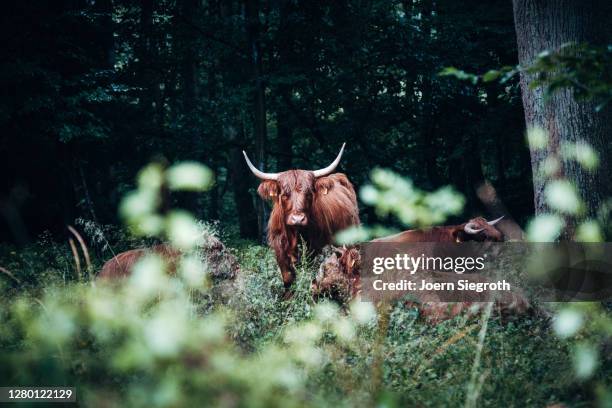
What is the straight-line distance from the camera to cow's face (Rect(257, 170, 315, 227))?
6555 millimetres

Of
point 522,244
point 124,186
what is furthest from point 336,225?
point 124,186

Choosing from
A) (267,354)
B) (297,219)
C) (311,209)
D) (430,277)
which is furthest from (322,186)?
(267,354)

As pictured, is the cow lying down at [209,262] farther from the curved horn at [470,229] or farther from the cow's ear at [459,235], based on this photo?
the curved horn at [470,229]

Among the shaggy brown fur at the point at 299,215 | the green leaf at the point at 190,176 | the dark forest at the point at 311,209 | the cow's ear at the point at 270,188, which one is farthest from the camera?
the cow's ear at the point at 270,188

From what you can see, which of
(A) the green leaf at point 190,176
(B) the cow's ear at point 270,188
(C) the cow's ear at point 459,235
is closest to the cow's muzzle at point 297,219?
(B) the cow's ear at point 270,188

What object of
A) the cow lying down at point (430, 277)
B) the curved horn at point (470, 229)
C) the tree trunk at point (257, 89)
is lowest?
the cow lying down at point (430, 277)

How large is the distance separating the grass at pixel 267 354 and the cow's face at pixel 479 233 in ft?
6.07

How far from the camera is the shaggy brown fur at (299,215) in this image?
666 centimetres

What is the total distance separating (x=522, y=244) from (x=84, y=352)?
4.73m

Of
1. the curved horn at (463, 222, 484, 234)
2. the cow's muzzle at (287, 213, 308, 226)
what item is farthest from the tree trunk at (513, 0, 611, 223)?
the cow's muzzle at (287, 213, 308, 226)

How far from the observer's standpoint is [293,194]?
6754mm

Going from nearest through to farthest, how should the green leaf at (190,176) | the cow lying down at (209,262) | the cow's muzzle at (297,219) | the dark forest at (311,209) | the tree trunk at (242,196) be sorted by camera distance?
the green leaf at (190,176)
the dark forest at (311,209)
the cow lying down at (209,262)
the cow's muzzle at (297,219)
the tree trunk at (242,196)

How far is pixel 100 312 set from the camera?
1.79 m

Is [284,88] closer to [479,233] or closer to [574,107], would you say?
[479,233]
